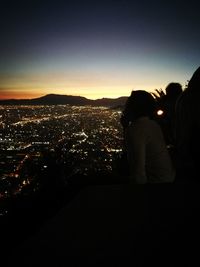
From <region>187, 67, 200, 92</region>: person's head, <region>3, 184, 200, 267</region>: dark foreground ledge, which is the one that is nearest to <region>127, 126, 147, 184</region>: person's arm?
<region>3, 184, 200, 267</region>: dark foreground ledge

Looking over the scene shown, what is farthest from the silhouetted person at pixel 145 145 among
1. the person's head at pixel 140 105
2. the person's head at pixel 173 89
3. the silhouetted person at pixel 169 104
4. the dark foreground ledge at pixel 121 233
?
the person's head at pixel 173 89

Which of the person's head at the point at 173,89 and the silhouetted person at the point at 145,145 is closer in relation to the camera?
the silhouetted person at the point at 145,145

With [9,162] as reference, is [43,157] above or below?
above

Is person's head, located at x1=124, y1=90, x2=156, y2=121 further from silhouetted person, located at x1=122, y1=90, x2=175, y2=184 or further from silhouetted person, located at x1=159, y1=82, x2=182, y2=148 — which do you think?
silhouetted person, located at x1=159, y1=82, x2=182, y2=148

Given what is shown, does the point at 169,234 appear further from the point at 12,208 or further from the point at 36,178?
the point at 36,178

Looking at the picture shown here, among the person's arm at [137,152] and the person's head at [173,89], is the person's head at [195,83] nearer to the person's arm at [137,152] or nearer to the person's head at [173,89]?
the person's arm at [137,152]

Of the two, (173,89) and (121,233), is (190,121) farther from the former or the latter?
(173,89)

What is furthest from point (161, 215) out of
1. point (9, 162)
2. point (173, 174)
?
point (9, 162)
